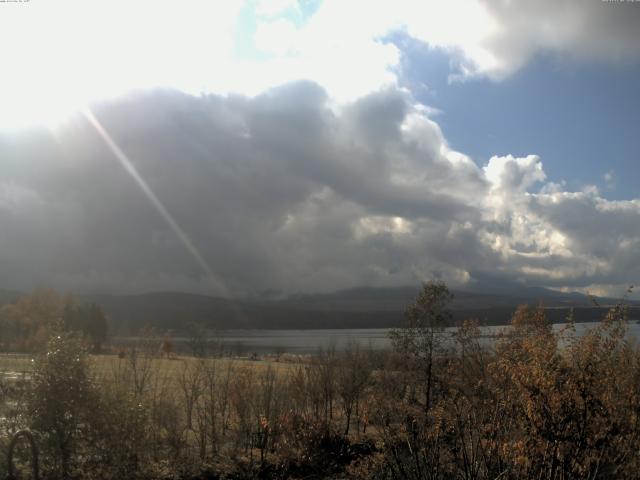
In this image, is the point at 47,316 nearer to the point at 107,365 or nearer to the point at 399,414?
the point at 107,365

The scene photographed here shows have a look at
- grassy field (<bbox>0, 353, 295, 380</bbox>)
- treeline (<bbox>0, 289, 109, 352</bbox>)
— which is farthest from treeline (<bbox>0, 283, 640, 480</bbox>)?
treeline (<bbox>0, 289, 109, 352</bbox>)

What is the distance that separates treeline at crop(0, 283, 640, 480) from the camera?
9812 millimetres

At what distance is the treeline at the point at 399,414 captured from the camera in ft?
32.2

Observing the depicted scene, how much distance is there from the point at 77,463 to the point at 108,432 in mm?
1312

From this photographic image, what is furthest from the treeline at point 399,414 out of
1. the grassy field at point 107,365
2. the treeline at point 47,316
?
the treeline at point 47,316

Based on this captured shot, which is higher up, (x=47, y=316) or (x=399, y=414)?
(x=399, y=414)

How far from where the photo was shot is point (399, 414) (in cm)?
1605

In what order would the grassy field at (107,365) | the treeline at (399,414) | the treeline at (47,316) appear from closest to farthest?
the treeline at (399,414) → the grassy field at (107,365) → the treeline at (47,316)

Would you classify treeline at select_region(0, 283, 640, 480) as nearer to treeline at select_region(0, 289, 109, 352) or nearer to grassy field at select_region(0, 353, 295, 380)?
grassy field at select_region(0, 353, 295, 380)

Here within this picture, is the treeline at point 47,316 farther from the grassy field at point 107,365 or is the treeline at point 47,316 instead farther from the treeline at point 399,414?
the treeline at point 399,414

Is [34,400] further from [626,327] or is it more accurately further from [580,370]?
[626,327]

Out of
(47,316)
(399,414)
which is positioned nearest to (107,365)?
(399,414)

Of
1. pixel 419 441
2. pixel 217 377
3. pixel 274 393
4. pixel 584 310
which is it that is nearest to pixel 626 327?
pixel 584 310

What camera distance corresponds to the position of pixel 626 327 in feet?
35.4
